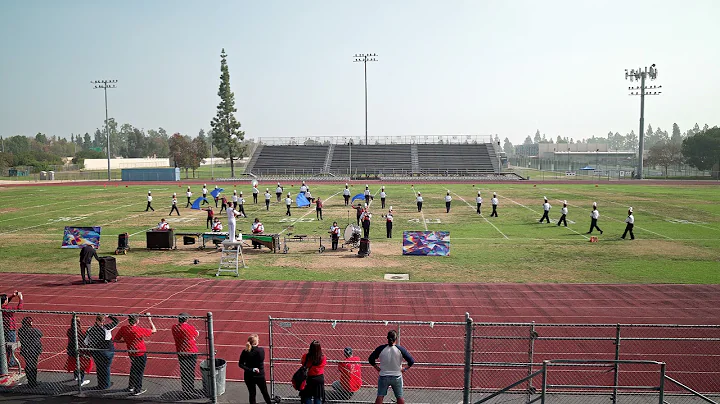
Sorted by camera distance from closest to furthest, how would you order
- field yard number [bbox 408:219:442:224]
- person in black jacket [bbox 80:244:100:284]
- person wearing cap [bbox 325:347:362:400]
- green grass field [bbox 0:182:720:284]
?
person wearing cap [bbox 325:347:362:400]
person in black jacket [bbox 80:244:100:284]
green grass field [bbox 0:182:720:284]
field yard number [bbox 408:219:442:224]

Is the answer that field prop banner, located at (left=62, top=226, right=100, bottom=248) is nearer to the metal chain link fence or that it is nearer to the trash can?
the metal chain link fence

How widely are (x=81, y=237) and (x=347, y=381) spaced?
782 inches

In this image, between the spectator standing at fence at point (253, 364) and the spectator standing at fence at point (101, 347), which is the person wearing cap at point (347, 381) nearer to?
the spectator standing at fence at point (253, 364)

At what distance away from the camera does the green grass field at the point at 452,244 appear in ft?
62.8

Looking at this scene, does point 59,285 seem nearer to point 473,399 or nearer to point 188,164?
point 473,399

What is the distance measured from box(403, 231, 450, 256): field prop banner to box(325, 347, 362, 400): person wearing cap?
13.3 m

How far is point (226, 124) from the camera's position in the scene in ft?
293

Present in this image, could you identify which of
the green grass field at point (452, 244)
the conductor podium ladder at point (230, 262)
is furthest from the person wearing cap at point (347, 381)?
the conductor podium ladder at point (230, 262)

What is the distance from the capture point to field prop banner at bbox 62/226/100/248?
22.9 m

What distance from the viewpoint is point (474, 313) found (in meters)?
14.2

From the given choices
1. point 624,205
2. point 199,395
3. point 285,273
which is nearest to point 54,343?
point 199,395

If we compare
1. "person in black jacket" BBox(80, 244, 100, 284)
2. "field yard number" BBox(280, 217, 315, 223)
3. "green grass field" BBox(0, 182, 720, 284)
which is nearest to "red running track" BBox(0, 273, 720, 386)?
"person in black jacket" BBox(80, 244, 100, 284)

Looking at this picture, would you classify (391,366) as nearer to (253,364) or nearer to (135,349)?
(253,364)

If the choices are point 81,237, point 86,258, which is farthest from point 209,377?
point 81,237
